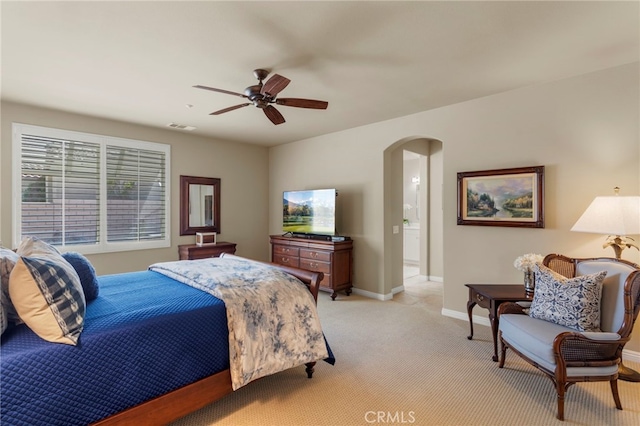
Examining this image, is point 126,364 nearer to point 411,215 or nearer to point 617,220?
point 617,220

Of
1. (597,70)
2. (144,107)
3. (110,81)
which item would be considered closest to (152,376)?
(110,81)

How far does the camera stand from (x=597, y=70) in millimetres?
2963

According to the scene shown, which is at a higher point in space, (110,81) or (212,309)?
(110,81)

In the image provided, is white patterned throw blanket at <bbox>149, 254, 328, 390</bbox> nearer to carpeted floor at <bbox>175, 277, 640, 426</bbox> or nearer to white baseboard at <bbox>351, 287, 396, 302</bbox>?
carpeted floor at <bbox>175, 277, 640, 426</bbox>

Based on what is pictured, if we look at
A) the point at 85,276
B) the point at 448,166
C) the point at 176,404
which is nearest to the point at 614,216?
the point at 448,166

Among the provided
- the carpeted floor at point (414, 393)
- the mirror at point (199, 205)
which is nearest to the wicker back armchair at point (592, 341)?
the carpeted floor at point (414, 393)

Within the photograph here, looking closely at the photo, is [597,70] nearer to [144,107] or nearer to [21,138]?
[144,107]

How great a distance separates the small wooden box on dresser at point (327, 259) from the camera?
187 inches

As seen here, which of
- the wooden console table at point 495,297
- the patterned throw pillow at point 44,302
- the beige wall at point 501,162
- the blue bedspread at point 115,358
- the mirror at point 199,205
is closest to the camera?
the blue bedspread at point 115,358

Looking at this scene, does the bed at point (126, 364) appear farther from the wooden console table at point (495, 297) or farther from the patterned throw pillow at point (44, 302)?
the wooden console table at point (495, 297)

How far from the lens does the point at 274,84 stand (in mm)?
2580

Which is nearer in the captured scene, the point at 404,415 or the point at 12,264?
the point at 12,264

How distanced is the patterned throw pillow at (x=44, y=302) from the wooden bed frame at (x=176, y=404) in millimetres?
489

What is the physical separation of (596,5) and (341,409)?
315cm
